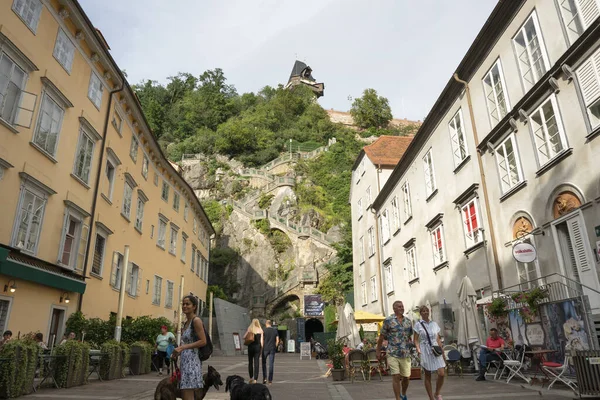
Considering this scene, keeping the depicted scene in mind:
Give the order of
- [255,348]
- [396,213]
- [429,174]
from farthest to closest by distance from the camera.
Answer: [396,213] < [429,174] < [255,348]

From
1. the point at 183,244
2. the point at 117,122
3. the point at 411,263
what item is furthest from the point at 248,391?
the point at 183,244

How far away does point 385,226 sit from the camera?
90.5 ft

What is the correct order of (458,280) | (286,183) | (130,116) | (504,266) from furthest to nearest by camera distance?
(286,183)
(130,116)
(458,280)
(504,266)

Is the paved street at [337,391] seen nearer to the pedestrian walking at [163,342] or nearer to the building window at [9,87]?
the pedestrian walking at [163,342]

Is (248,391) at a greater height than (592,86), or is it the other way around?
(592,86)

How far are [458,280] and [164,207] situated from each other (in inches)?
709

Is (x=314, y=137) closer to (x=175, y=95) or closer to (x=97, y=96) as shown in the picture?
(x=175, y=95)

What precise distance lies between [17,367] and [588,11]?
583 inches

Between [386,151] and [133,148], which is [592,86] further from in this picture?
[386,151]

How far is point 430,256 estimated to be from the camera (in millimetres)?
19266

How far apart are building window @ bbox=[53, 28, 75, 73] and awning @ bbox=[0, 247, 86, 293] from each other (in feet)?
22.5

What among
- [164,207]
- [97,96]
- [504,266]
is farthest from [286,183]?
[504,266]

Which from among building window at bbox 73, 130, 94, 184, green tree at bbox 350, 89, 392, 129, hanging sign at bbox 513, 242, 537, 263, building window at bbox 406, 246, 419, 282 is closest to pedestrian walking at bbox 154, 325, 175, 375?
building window at bbox 73, 130, 94, 184

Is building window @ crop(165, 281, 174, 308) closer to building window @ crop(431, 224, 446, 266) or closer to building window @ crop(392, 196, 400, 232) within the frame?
building window @ crop(392, 196, 400, 232)
